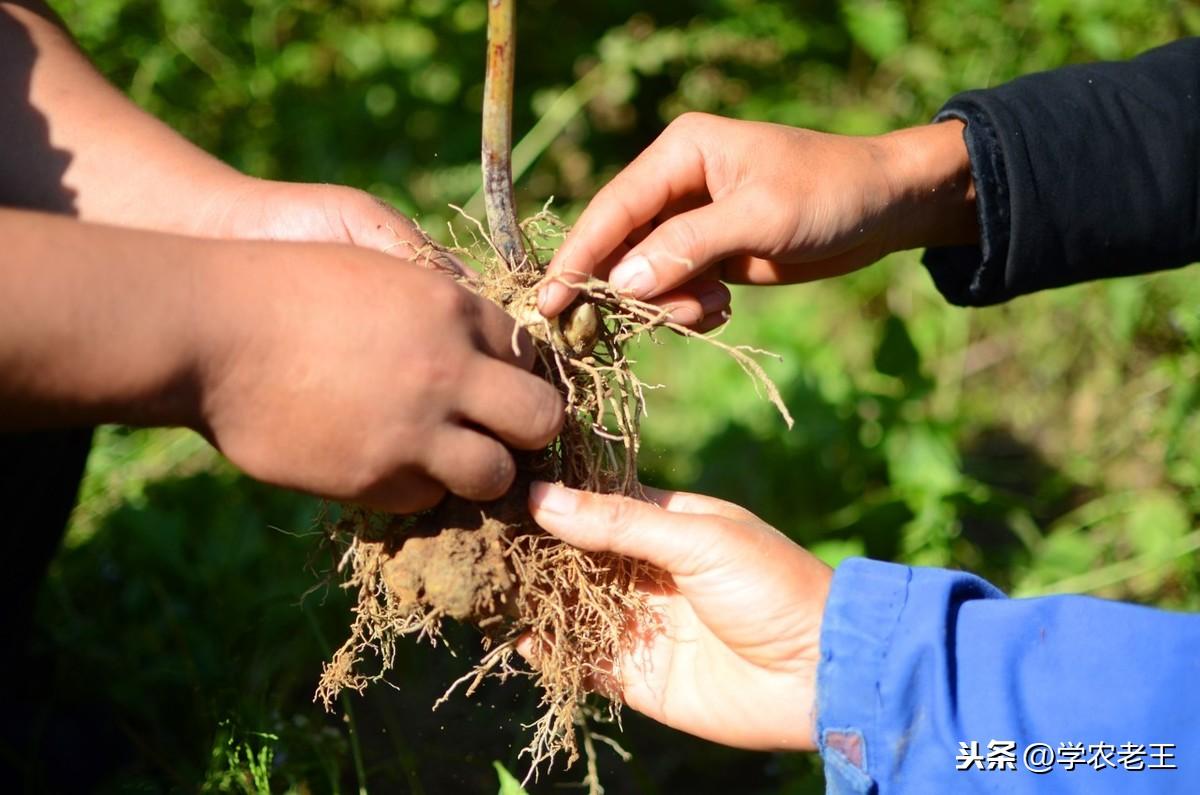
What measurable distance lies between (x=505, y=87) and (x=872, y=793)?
1.04 meters

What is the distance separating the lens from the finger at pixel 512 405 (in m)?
1.25

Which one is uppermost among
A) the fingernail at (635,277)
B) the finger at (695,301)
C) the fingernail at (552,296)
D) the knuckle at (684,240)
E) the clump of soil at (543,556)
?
the knuckle at (684,240)

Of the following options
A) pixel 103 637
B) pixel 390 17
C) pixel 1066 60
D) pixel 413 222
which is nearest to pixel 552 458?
pixel 413 222

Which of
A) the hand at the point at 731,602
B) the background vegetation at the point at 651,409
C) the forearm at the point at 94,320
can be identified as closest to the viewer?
the forearm at the point at 94,320

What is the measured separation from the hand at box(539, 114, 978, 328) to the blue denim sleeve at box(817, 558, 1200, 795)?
52cm

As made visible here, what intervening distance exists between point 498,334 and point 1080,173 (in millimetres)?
1081

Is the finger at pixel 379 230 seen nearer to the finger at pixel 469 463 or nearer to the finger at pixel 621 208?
the finger at pixel 621 208

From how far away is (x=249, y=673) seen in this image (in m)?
2.07

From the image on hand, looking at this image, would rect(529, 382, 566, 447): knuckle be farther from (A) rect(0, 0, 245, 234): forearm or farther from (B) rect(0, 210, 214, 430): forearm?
(A) rect(0, 0, 245, 234): forearm

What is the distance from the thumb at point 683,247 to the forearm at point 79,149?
2.16 ft

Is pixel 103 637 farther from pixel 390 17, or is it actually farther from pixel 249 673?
pixel 390 17

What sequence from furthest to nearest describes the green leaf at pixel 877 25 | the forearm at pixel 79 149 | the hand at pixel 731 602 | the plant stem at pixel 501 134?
1. the green leaf at pixel 877 25
2. the forearm at pixel 79 149
3. the plant stem at pixel 501 134
4. the hand at pixel 731 602

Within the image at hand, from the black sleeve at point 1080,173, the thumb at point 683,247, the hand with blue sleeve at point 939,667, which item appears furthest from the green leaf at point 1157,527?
the thumb at point 683,247

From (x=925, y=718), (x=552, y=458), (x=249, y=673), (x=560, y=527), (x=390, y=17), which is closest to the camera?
(x=925, y=718)
